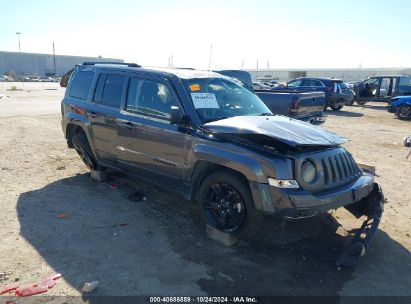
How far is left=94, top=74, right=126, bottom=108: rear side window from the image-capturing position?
5.28m

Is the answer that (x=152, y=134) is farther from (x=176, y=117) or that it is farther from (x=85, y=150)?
(x=85, y=150)

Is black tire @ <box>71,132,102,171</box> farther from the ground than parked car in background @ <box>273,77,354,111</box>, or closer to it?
closer to it

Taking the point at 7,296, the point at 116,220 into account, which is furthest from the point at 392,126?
the point at 7,296

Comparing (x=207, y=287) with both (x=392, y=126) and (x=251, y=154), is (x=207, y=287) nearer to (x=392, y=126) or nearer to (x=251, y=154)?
(x=251, y=154)

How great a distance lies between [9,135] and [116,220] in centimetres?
712

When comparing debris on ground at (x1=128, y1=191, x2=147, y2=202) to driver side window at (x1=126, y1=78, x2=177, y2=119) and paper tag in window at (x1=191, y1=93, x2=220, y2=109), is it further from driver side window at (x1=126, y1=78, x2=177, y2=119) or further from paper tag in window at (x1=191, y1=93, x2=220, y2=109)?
paper tag in window at (x1=191, y1=93, x2=220, y2=109)

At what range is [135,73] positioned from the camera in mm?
5039

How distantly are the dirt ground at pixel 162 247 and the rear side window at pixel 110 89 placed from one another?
4.70 ft

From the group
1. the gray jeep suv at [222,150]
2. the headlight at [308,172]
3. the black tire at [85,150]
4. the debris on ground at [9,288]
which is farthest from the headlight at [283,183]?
the black tire at [85,150]

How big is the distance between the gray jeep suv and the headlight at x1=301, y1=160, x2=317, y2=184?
1 cm

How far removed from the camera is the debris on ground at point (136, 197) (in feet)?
17.6

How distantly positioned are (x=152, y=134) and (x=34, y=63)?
10907cm

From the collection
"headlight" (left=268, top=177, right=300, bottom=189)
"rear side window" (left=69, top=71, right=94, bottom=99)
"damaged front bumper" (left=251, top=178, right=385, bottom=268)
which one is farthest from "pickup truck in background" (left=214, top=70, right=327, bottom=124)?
"headlight" (left=268, top=177, right=300, bottom=189)

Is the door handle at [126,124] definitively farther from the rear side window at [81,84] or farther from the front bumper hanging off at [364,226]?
the front bumper hanging off at [364,226]
